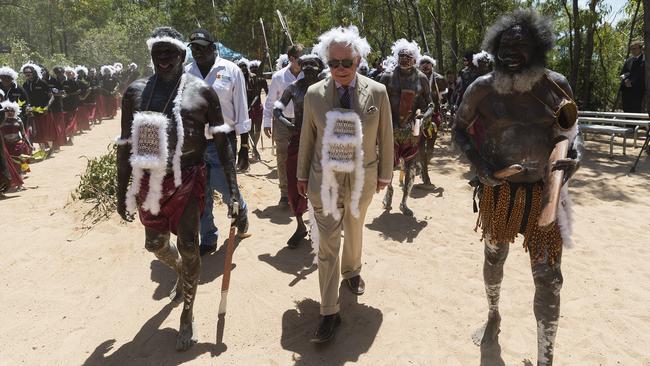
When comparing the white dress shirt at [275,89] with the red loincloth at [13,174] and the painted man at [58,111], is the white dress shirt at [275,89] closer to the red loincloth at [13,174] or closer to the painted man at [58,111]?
the red loincloth at [13,174]

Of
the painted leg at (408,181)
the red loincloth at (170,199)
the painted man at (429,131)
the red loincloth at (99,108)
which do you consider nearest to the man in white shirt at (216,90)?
the red loincloth at (170,199)

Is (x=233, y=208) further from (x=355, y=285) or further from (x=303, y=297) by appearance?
(x=355, y=285)

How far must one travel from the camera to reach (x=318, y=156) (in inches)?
134

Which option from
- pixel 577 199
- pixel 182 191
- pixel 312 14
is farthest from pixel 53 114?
pixel 312 14

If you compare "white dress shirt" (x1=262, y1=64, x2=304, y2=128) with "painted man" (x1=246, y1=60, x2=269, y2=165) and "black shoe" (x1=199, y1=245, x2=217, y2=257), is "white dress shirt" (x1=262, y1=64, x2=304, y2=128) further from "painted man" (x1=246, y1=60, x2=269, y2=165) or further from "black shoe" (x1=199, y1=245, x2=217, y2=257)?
"painted man" (x1=246, y1=60, x2=269, y2=165)

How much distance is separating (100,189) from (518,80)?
5332mm

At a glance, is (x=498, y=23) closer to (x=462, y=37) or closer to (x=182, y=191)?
(x=182, y=191)

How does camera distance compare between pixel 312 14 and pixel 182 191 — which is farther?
pixel 312 14

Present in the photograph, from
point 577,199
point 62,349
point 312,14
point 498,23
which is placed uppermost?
point 312,14

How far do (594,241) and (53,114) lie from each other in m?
12.3

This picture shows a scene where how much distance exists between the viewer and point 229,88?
488cm

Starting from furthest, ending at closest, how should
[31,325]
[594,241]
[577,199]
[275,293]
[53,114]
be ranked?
[53,114], [577,199], [594,241], [275,293], [31,325]

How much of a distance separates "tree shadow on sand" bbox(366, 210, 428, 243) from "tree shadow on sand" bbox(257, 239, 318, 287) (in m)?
1.04

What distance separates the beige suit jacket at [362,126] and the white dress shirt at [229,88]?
166 cm
